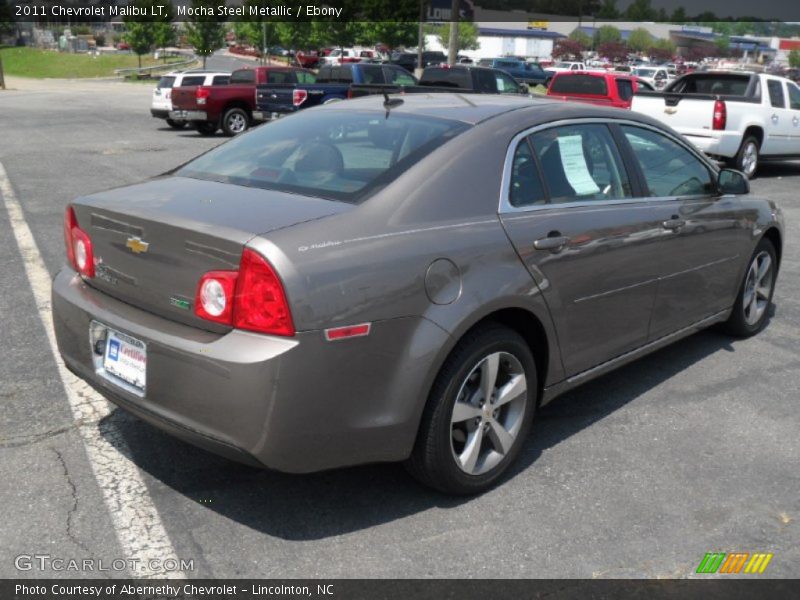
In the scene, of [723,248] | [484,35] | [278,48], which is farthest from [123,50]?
[723,248]

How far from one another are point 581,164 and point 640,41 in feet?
449

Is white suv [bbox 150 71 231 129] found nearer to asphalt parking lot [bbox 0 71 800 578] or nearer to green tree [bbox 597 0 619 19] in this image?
asphalt parking lot [bbox 0 71 800 578]

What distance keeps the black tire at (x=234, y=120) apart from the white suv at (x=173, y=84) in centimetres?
121

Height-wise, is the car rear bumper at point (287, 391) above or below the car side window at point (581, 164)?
below

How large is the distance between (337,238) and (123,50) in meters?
107

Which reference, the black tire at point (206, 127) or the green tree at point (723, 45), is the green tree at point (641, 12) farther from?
the black tire at point (206, 127)

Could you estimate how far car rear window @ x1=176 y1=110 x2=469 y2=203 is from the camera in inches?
137

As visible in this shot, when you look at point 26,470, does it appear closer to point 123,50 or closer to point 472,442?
point 472,442

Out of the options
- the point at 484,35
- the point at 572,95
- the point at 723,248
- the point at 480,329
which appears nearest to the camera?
the point at 480,329

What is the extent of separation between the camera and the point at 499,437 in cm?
362

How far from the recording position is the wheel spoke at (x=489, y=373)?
3473 mm

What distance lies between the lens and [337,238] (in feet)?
9.88

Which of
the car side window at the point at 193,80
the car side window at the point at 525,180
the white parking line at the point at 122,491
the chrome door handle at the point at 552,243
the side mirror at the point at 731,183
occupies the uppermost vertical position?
the car side window at the point at 525,180

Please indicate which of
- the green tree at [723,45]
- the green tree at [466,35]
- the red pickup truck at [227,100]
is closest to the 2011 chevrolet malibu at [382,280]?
the red pickup truck at [227,100]
